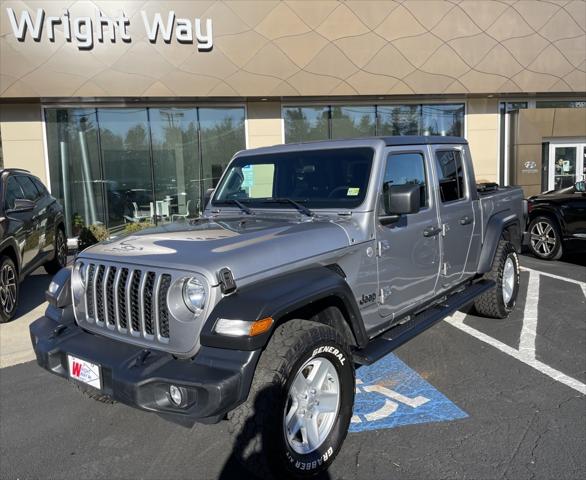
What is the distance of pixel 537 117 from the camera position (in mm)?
15461

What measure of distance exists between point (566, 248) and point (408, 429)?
266 inches

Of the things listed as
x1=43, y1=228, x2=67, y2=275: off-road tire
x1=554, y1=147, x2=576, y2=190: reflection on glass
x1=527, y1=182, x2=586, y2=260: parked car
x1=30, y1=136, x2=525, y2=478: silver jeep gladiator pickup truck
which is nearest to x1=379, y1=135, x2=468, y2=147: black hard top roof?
x1=30, y1=136, x2=525, y2=478: silver jeep gladiator pickup truck

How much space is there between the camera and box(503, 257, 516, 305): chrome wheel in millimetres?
5652

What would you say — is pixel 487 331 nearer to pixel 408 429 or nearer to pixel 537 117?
pixel 408 429

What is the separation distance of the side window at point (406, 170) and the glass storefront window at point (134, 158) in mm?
10339

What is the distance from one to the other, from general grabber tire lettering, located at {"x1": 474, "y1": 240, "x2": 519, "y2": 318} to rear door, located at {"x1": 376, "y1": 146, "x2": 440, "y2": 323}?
133 centimetres

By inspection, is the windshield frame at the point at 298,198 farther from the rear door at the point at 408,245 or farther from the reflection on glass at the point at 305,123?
the reflection on glass at the point at 305,123

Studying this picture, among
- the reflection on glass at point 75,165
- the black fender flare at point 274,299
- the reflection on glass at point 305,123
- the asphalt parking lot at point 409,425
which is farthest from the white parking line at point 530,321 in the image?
the reflection on glass at point 75,165

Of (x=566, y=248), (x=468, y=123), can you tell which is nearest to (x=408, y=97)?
(x=468, y=123)

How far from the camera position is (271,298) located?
102 inches

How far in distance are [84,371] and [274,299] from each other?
1.18 meters

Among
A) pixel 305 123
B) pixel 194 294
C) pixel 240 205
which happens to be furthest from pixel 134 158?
pixel 194 294

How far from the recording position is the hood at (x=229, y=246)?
269 centimetres

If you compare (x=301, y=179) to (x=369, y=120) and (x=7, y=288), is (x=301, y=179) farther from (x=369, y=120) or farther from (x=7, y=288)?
(x=369, y=120)
